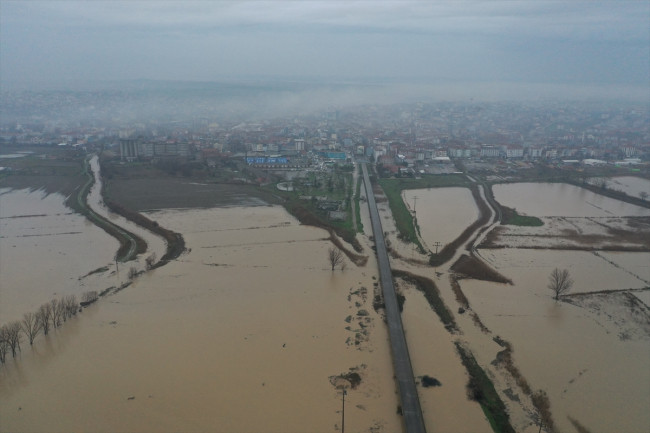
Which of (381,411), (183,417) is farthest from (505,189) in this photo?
(183,417)

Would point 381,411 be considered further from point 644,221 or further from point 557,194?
point 557,194

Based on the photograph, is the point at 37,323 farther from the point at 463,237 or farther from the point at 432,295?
the point at 463,237

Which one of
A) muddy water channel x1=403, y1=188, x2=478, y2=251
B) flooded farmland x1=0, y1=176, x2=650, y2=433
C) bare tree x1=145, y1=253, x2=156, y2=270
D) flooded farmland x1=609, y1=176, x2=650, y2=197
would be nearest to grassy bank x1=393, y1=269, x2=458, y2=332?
flooded farmland x1=0, y1=176, x2=650, y2=433

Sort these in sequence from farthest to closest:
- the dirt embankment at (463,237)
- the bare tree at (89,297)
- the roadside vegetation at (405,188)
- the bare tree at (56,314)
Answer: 1. the roadside vegetation at (405,188)
2. the dirt embankment at (463,237)
3. the bare tree at (89,297)
4. the bare tree at (56,314)

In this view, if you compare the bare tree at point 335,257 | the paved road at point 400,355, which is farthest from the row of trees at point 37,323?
the paved road at point 400,355

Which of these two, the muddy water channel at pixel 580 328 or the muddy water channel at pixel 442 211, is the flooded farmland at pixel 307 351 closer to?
the muddy water channel at pixel 580 328

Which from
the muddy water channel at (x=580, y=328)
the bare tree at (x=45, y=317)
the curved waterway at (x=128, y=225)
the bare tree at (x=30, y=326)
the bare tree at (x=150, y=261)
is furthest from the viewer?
the curved waterway at (x=128, y=225)

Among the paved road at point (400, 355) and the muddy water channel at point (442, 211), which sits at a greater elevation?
the muddy water channel at point (442, 211)

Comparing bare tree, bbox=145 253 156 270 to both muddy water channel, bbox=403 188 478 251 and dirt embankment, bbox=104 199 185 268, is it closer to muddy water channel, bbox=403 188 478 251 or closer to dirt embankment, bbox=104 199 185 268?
dirt embankment, bbox=104 199 185 268
